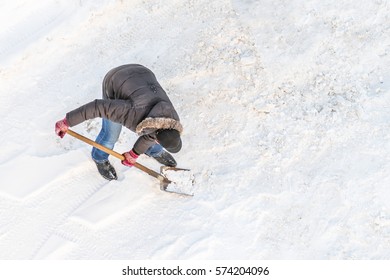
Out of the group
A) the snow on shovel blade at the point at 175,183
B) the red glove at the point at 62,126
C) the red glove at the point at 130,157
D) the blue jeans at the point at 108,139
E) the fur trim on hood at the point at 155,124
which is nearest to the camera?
the fur trim on hood at the point at 155,124

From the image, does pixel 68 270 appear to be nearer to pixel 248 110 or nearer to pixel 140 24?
pixel 248 110

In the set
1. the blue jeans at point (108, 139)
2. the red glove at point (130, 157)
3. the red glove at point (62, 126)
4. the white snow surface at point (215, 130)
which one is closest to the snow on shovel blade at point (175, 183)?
the white snow surface at point (215, 130)

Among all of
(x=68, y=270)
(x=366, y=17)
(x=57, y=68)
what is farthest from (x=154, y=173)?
(x=366, y=17)

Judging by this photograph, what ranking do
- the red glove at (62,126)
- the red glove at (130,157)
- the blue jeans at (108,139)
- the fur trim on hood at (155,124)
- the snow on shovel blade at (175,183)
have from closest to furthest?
the fur trim on hood at (155,124) → the red glove at (62,126) → the red glove at (130,157) → the blue jeans at (108,139) → the snow on shovel blade at (175,183)

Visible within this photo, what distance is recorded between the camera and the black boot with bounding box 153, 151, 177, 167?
4.70 meters

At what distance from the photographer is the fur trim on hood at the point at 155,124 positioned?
385cm

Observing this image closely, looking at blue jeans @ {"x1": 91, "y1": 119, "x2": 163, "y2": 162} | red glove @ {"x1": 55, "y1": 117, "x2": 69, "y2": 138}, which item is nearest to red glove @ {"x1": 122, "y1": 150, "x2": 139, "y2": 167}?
blue jeans @ {"x1": 91, "y1": 119, "x2": 163, "y2": 162}

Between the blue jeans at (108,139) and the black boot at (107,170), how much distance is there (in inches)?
2.3

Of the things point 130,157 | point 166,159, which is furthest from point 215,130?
point 130,157

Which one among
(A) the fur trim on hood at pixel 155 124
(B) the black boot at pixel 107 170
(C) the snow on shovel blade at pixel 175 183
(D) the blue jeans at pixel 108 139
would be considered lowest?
(A) the fur trim on hood at pixel 155 124

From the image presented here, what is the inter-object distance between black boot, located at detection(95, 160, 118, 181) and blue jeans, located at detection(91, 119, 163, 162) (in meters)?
0.06

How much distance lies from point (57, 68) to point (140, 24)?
100 cm

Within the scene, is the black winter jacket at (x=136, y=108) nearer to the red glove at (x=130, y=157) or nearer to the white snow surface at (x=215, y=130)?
the red glove at (x=130, y=157)

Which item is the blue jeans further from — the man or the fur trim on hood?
the fur trim on hood
